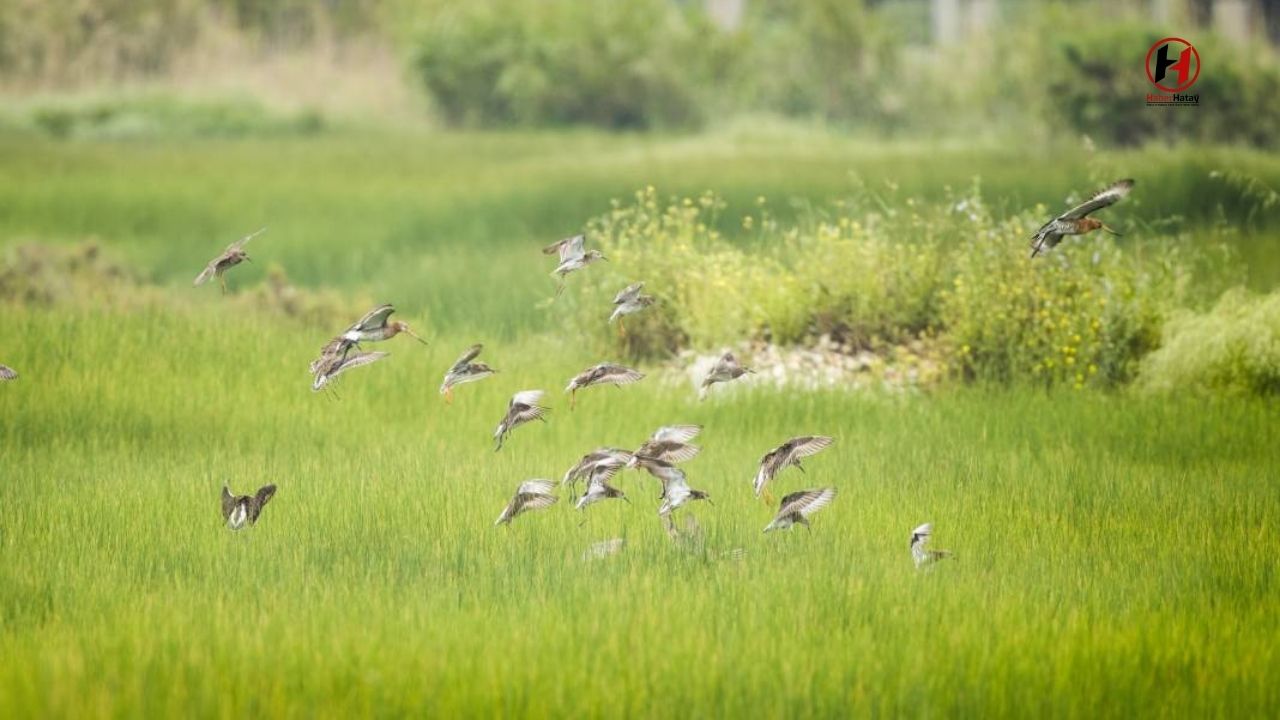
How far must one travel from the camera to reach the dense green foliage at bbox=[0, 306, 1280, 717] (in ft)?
18.1

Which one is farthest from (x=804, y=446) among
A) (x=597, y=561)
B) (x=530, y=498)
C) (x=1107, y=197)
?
(x=1107, y=197)

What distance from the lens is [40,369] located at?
10.8m

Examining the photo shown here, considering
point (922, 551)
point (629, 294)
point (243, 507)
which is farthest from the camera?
point (629, 294)

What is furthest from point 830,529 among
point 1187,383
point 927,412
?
point 1187,383

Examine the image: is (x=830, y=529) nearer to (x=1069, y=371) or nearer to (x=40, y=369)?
(x=1069, y=371)

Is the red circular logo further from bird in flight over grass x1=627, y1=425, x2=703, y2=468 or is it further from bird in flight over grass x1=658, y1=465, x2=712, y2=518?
bird in flight over grass x1=658, y1=465, x2=712, y2=518

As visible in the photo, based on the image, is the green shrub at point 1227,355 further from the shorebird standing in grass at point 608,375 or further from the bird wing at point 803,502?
the shorebird standing in grass at point 608,375

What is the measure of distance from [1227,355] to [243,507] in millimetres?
7264

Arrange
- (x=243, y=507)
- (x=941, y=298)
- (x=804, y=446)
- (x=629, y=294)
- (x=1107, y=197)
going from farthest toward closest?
(x=941, y=298), (x=629, y=294), (x=243, y=507), (x=1107, y=197), (x=804, y=446)

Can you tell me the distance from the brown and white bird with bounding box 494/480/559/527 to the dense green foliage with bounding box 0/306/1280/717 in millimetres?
261

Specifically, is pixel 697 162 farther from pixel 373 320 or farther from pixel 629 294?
pixel 373 320

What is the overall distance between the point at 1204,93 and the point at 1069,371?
A: 1280 centimetres

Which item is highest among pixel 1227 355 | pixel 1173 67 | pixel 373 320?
pixel 1173 67

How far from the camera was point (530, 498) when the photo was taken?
6898mm
